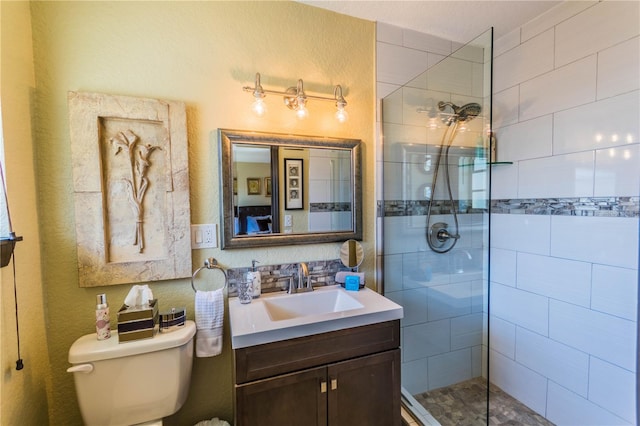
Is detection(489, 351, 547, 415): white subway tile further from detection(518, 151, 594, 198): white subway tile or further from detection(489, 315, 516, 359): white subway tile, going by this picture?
detection(518, 151, 594, 198): white subway tile

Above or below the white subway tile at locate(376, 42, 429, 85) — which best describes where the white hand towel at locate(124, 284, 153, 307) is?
below

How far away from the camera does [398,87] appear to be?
178 cm

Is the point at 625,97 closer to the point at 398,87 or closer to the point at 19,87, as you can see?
the point at 398,87

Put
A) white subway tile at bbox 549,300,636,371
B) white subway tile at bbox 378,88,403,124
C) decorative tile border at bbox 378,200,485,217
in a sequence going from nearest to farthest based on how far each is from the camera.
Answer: white subway tile at bbox 549,300,636,371 < decorative tile border at bbox 378,200,485,217 < white subway tile at bbox 378,88,403,124

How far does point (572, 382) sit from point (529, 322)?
338 mm

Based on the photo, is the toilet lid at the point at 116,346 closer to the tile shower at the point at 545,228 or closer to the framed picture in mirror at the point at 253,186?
the framed picture in mirror at the point at 253,186

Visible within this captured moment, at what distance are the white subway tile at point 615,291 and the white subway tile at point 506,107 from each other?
3.31 feet

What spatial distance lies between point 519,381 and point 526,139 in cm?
156

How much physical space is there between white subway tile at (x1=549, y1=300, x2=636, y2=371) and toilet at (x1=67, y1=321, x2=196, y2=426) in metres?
1.98

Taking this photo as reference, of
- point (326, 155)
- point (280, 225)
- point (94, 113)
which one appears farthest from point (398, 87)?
point (94, 113)

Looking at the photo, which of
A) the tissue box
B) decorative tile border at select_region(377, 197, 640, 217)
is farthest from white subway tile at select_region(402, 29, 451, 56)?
the tissue box

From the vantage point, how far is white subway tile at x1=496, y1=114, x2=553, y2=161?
164cm

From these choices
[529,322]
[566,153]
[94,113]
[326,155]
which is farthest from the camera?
[529,322]

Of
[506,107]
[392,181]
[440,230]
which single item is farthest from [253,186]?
[506,107]
